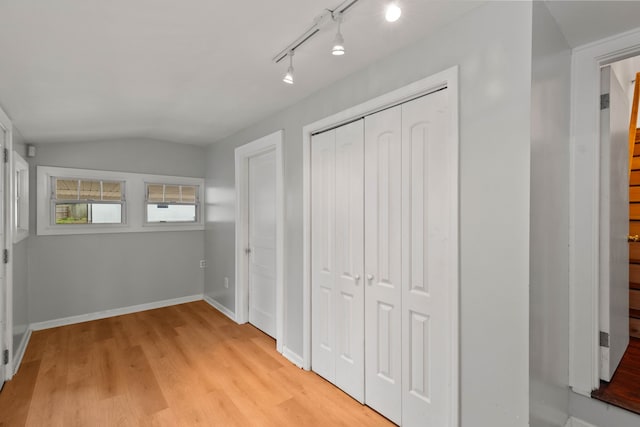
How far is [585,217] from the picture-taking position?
1800mm

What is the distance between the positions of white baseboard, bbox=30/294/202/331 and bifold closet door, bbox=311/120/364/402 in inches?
112

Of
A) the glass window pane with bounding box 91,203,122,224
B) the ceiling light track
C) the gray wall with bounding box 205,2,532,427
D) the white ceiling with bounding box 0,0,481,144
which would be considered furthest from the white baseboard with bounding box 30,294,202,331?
the gray wall with bounding box 205,2,532,427

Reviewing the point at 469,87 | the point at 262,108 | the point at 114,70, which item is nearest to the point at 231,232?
the point at 262,108

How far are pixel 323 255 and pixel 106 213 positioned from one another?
331 cm

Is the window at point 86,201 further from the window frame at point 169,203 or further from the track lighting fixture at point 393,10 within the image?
the track lighting fixture at point 393,10

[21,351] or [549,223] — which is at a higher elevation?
[549,223]

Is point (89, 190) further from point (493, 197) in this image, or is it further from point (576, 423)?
point (576, 423)

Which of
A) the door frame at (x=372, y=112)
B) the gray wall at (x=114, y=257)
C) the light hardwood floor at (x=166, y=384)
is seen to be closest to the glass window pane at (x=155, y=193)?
the gray wall at (x=114, y=257)

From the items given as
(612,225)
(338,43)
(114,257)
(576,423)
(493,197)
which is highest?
(338,43)

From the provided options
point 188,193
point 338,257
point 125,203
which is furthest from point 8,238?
point 338,257

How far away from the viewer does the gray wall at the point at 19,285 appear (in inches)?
109

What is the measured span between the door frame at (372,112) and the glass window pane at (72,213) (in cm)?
318

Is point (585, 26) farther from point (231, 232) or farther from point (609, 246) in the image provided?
point (231, 232)

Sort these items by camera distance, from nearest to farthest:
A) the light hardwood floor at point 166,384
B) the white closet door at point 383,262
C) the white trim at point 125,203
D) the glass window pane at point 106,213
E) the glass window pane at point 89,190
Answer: the white closet door at point 383,262, the light hardwood floor at point 166,384, the white trim at point 125,203, the glass window pane at point 89,190, the glass window pane at point 106,213
